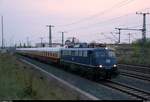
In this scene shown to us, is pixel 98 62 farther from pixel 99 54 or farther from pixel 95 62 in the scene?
pixel 99 54

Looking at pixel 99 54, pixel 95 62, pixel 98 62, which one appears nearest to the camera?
pixel 98 62

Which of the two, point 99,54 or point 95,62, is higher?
point 99,54

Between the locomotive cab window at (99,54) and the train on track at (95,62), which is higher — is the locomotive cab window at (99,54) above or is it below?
above

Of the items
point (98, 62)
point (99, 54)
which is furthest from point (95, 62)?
point (99, 54)

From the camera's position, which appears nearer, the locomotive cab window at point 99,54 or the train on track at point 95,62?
the train on track at point 95,62

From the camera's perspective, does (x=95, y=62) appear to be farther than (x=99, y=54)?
No

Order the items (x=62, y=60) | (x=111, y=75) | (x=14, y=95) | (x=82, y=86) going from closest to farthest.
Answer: (x=14, y=95)
(x=82, y=86)
(x=111, y=75)
(x=62, y=60)

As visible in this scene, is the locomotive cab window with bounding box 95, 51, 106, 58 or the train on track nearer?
the train on track

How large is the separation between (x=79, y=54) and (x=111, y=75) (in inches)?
224

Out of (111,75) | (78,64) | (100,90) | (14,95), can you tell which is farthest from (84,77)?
(14,95)

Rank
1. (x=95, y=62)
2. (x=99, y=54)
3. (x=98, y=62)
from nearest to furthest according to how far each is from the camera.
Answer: (x=98, y=62) → (x=95, y=62) → (x=99, y=54)

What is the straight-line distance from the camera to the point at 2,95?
15203 mm

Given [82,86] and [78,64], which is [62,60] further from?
[82,86]

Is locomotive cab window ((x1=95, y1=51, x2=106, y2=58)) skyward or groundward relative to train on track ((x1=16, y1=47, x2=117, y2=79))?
skyward
